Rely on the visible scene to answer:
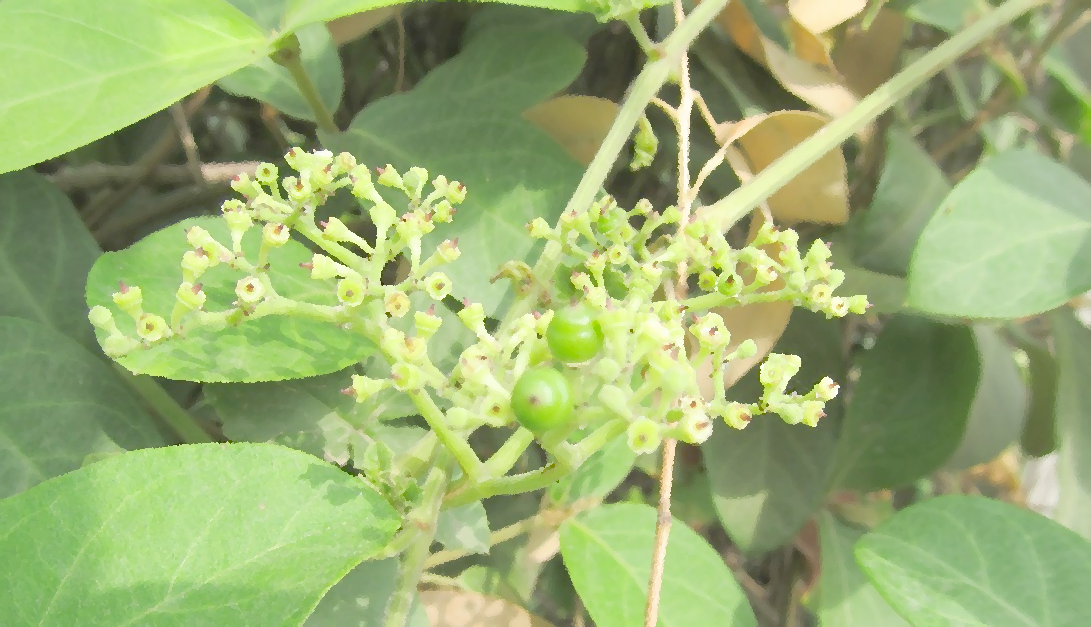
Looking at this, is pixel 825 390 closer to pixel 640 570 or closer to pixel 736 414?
pixel 736 414

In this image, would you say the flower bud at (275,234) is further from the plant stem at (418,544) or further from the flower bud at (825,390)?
the flower bud at (825,390)

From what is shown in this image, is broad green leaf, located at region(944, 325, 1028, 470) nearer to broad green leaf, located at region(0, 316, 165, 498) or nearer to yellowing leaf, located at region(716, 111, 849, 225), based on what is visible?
yellowing leaf, located at region(716, 111, 849, 225)

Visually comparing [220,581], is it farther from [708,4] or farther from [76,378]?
[708,4]

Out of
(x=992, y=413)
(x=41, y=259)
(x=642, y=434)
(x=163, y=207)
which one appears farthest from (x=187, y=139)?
(x=992, y=413)

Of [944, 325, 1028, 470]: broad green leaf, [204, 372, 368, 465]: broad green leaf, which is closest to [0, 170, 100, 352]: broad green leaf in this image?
[204, 372, 368, 465]: broad green leaf

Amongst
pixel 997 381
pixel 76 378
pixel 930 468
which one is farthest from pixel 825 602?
pixel 76 378

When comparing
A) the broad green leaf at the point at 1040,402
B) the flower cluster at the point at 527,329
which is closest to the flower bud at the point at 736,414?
the flower cluster at the point at 527,329
